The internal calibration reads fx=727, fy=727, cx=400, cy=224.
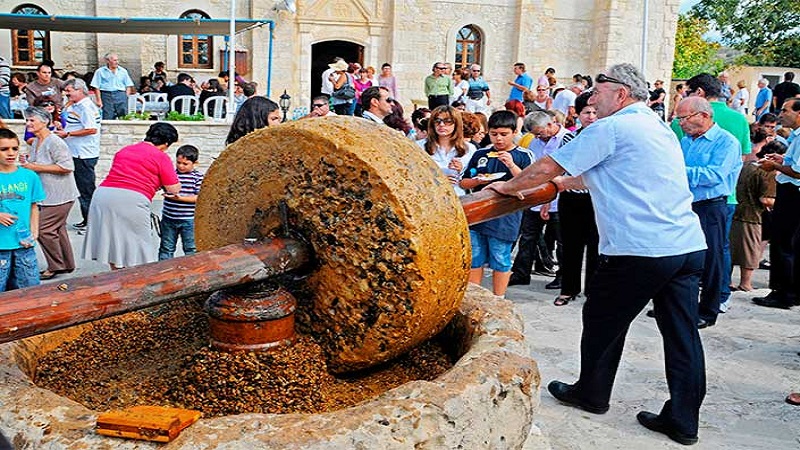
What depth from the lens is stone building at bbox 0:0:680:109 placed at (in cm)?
1928

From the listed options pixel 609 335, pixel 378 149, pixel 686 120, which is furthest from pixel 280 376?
pixel 686 120

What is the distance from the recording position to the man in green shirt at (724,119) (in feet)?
20.0

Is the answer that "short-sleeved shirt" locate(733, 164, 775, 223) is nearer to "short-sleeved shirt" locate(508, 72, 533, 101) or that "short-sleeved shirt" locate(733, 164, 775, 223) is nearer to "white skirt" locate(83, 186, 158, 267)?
"white skirt" locate(83, 186, 158, 267)

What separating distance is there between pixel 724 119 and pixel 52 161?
6.05 m

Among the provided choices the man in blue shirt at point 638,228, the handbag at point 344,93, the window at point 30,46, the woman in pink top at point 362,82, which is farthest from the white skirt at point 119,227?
the window at point 30,46

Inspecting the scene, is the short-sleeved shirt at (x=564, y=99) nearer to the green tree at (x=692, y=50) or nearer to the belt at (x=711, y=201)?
the belt at (x=711, y=201)

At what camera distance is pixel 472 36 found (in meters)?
22.0

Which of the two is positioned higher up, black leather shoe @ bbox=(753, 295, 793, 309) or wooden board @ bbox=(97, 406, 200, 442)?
wooden board @ bbox=(97, 406, 200, 442)

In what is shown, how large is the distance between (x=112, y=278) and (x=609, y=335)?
2.71m

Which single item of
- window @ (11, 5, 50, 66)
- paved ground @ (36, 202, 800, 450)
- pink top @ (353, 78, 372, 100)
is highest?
window @ (11, 5, 50, 66)

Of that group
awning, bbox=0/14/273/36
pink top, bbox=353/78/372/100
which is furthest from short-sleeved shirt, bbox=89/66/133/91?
pink top, bbox=353/78/372/100

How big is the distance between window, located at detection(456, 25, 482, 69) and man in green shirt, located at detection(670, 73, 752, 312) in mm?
Answer: 15500

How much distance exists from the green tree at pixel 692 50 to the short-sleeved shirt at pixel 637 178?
119ft

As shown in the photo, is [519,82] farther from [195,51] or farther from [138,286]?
[138,286]
